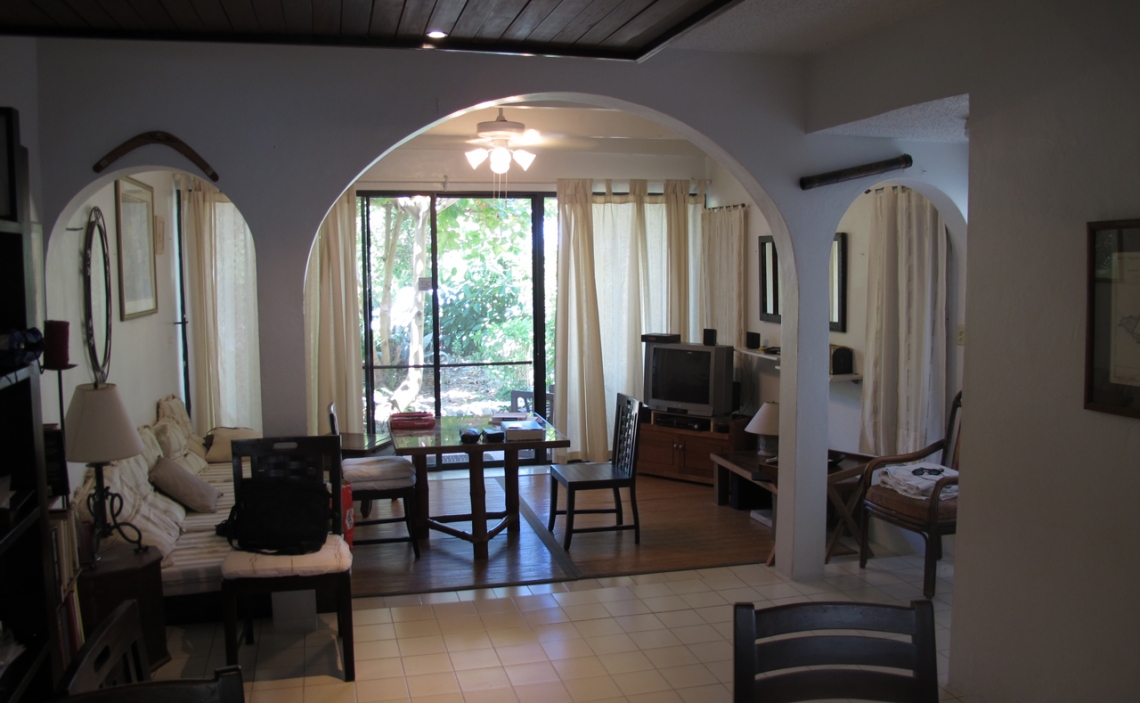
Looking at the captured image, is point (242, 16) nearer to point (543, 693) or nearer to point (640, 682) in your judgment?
point (543, 693)

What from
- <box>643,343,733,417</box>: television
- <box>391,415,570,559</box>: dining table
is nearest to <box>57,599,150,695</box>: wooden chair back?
<box>391,415,570,559</box>: dining table

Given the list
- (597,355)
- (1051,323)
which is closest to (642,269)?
(597,355)

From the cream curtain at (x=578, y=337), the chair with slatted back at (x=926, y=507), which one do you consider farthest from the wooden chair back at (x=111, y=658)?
the cream curtain at (x=578, y=337)

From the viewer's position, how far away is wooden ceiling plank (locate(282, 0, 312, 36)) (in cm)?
219

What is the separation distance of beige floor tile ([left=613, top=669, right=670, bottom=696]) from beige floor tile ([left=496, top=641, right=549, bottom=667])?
34 centimetres

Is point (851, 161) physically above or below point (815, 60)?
below

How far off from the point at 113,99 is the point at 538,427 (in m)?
2.68

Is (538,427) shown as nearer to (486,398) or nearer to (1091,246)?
(486,398)

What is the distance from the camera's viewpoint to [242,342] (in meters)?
6.59

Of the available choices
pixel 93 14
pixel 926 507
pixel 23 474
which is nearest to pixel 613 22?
pixel 93 14

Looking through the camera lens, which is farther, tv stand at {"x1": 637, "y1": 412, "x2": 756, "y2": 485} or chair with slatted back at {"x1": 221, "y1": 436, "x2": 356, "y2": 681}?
tv stand at {"x1": 637, "y1": 412, "x2": 756, "y2": 485}

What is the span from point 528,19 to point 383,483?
3299 millimetres

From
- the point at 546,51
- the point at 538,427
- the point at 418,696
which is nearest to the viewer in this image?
the point at 546,51

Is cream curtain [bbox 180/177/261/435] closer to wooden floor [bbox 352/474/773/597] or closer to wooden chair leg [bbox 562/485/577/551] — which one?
wooden floor [bbox 352/474/773/597]
